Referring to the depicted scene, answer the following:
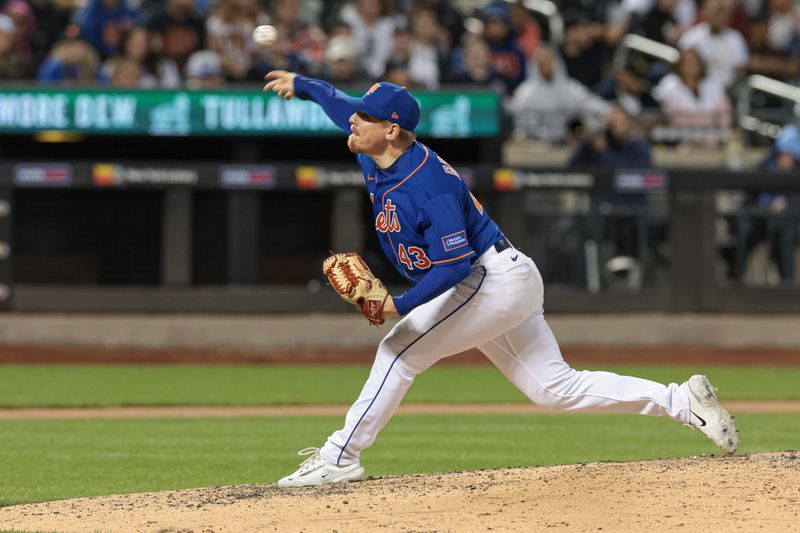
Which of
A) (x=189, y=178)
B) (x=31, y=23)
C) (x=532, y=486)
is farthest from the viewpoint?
(x=31, y=23)

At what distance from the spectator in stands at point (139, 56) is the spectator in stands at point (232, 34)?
660mm

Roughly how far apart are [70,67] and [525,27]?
5.42 m

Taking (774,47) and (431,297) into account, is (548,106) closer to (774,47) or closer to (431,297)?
→ (774,47)

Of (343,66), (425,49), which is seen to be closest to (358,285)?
(343,66)

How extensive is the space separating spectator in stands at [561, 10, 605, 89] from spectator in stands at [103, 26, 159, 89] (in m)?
4.69

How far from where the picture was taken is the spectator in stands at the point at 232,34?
49.1ft

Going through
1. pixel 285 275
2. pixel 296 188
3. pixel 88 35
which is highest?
pixel 88 35

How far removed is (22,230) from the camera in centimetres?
1475

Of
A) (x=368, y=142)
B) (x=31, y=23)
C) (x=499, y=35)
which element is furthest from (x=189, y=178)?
(x=368, y=142)

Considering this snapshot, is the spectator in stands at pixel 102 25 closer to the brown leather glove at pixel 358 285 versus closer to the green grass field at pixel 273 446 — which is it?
the green grass field at pixel 273 446

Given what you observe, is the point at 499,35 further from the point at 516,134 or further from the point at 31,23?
the point at 31,23

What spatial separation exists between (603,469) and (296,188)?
8928mm

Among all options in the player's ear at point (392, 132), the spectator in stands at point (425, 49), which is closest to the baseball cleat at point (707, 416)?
the player's ear at point (392, 132)

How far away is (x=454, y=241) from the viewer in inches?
229
